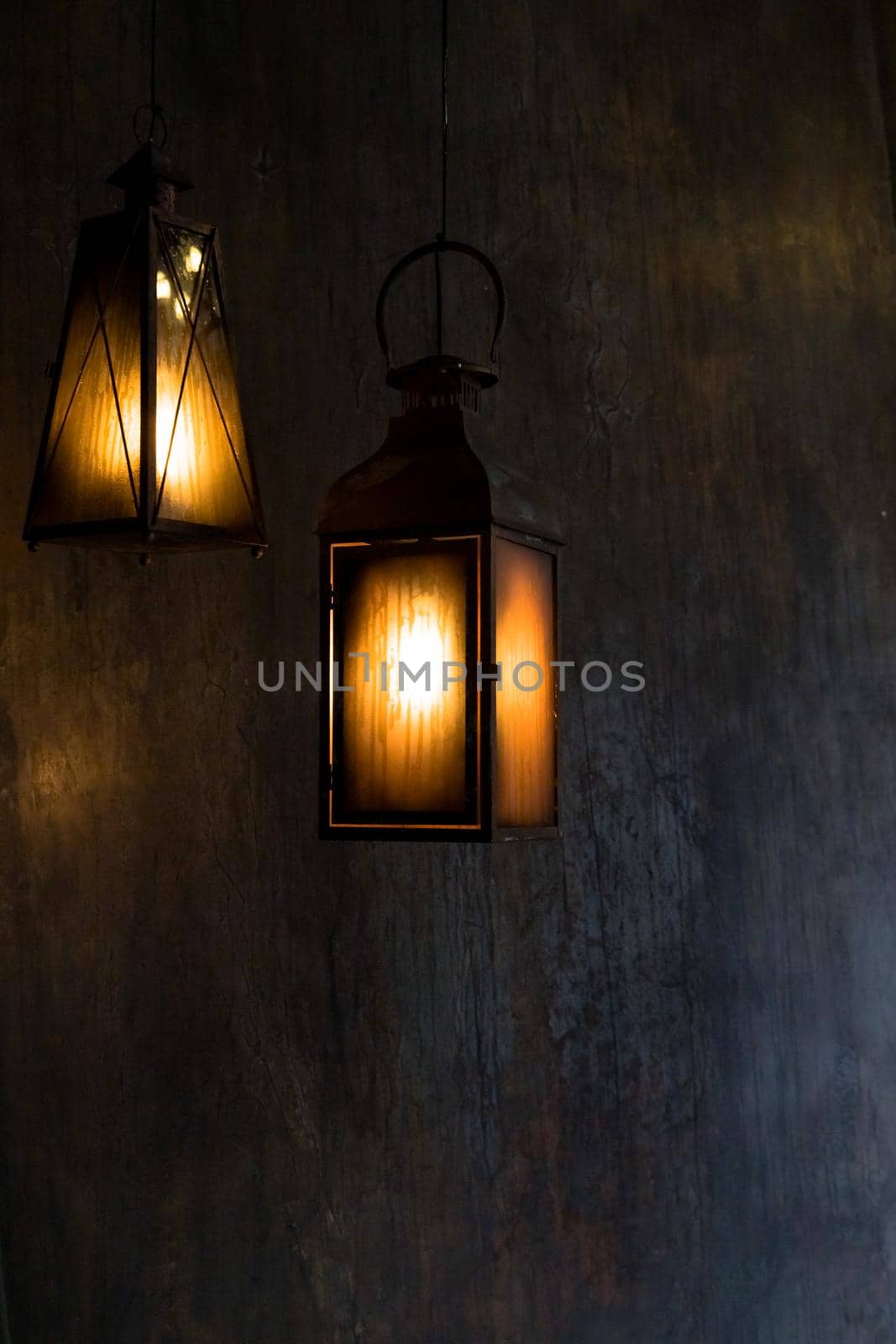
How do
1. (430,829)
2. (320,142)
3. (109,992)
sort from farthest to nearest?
1. (320,142)
2. (109,992)
3. (430,829)

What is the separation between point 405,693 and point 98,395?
0.54 metres

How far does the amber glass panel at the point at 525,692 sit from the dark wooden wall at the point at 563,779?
39.6 inches

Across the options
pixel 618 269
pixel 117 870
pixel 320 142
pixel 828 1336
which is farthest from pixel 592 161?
pixel 828 1336

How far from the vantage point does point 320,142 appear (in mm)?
2850

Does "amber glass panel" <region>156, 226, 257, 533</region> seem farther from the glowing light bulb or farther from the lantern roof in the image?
the glowing light bulb

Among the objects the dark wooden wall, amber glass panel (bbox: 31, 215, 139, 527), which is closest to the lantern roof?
amber glass panel (bbox: 31, 215, 139, 527)

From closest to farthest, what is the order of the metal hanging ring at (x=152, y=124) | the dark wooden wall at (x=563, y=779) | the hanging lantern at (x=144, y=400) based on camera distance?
the hanging lantern at (x=144, y=400) < the metal hanging ring at (x=152, y=124) < the dark wooden wall at (x=563, y=779)

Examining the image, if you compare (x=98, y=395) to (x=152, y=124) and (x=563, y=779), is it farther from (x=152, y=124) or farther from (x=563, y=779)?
(x=563, y=779)

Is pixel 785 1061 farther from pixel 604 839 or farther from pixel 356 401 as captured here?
pixel 356 401

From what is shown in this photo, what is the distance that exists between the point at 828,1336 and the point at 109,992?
1.70m

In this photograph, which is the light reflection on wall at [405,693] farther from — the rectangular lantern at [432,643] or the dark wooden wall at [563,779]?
the dark wooden wall at [563,779]

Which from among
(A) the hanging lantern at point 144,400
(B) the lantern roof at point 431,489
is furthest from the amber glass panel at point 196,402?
(B) the lantern roof at point 431,489

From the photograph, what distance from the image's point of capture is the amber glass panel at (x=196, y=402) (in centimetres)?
155

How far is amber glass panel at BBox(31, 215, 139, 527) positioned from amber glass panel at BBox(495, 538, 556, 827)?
0.48 metres
